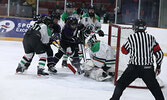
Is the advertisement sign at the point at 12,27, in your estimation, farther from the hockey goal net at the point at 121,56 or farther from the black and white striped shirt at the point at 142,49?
the black and white striped shirt at the point at 142,49

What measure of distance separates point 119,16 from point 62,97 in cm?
597

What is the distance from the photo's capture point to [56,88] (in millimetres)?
3969

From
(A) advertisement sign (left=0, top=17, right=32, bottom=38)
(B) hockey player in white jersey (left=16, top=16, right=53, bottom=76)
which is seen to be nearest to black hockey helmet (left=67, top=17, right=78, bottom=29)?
(B) hockey player in white jersey (left=16, top=16, right=53, bottom=76)

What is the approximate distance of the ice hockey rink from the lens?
3.57 meters

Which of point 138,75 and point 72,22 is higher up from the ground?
point 72,22

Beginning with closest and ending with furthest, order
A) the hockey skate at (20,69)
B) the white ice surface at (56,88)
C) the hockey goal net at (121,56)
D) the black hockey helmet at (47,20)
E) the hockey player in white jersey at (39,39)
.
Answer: the white ice surface at (56,88) < the hockey goal net at (121,56) < the hockey player in white jersey at (39,39) < the black hockey helmet at (47,20) < the hockey skate at (20,69)

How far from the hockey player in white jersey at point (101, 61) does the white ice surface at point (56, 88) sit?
121 millimetres

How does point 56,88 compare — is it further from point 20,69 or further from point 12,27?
point 12,27

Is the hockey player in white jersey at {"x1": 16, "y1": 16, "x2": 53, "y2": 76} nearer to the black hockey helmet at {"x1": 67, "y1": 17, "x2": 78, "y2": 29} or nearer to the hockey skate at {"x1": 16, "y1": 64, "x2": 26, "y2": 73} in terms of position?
the hockey skate at {"x1": 16, "y1": 64, "x2": 26, "y2": 73}

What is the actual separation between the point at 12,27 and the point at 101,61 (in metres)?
4.78

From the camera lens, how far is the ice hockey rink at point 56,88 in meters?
3.57

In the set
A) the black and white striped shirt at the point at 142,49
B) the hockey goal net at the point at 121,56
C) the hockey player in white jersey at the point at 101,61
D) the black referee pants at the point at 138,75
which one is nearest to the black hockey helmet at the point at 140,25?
the black and white striped shirt at the point at 142,49

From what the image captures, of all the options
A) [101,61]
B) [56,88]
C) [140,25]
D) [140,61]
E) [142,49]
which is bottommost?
[56,88]

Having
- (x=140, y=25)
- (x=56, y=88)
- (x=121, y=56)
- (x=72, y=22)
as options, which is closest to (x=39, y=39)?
(x=72, y=22)
